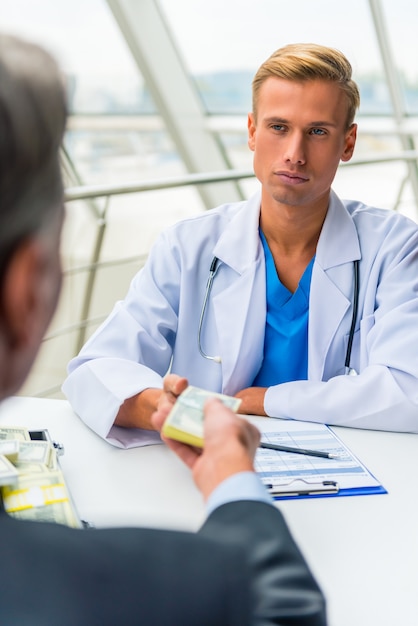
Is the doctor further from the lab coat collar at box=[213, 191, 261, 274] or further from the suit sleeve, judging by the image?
the suit sleeve

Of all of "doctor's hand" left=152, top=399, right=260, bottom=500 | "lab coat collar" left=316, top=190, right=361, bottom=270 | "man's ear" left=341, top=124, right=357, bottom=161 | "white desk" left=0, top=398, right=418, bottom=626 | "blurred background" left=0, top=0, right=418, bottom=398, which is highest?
"blurred background" left=0, top=0, right=418, bottom=398

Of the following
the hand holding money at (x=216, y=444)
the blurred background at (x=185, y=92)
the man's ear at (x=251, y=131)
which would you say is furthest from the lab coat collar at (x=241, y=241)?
the blurred background at (x=185, y=92)

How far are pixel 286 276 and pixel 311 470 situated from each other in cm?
59

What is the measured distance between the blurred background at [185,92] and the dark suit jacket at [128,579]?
3.25 m

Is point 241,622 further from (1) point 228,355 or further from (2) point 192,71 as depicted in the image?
(2) point 192,71

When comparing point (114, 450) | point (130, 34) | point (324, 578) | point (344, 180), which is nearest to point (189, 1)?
point (130, 34)

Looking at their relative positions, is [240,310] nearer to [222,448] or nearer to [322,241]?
[322,241]

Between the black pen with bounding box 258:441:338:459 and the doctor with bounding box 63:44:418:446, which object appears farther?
the doctor with bounding box 63:44:418:446

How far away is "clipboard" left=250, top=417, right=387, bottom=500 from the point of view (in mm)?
1038

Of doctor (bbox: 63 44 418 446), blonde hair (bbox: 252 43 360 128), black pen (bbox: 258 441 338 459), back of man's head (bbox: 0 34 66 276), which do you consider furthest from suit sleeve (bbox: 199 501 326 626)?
blonde hair (bbox: 252 43 360 128)

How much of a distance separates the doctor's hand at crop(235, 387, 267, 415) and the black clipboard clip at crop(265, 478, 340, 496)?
32 centimetres

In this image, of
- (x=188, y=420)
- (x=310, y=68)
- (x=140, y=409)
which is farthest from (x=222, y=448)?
(x=310, y=68)

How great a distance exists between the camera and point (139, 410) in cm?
125

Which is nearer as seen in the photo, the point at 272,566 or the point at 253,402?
the point at 272,566
